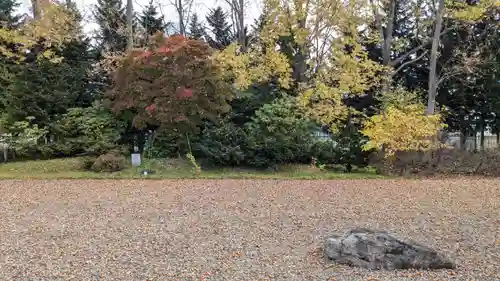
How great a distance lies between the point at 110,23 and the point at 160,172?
7.94 meters

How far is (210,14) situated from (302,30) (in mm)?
8765

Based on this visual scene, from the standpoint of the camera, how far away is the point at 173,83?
9797 mm

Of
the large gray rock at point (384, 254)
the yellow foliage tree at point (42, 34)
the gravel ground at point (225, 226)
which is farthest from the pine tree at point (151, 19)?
the large gray rock at point (384, 254)

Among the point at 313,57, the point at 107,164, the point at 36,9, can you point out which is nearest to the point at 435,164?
the point at 313,57

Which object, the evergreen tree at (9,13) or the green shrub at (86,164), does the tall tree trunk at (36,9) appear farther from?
the green shrub at (86,164)

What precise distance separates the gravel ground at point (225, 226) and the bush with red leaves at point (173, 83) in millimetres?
2388

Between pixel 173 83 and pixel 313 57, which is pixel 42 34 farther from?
pixel 313 57

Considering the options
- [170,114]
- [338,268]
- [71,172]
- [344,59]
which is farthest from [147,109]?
[338,268]

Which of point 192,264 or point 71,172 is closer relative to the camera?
→ point 192,264

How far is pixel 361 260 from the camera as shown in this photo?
3.55 meters

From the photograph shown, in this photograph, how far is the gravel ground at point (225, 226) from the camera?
3535 mm

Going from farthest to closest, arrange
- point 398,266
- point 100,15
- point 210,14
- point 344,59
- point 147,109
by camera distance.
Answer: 1. point 210,14
2. point 100,15
3. point 344,59
4. point 147,109
5. point 398,266

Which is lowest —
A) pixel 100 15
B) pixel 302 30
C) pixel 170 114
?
pixel 170 114

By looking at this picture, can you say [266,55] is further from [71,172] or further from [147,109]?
[71,172]
